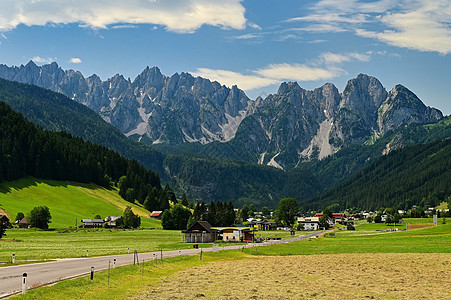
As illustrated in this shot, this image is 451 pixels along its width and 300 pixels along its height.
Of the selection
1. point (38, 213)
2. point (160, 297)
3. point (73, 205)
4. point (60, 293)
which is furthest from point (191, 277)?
point (73, 205)

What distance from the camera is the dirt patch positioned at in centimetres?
3466

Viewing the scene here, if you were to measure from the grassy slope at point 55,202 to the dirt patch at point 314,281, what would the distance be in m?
116

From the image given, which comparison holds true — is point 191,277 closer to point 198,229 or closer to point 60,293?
point 60,293

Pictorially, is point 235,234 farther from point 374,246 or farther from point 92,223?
point 92,223

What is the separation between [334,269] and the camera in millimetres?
51656

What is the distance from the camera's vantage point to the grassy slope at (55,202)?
158125mm

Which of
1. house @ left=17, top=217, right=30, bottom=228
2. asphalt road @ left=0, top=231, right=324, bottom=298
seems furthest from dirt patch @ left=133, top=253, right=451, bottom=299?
house @ left=17, top=217, right=30, bottom=228

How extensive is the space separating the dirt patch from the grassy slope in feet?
382

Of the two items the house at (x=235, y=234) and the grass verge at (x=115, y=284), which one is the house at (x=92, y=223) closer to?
the house at (x=235, y=234)

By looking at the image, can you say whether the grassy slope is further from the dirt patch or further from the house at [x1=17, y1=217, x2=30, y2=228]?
the dirt patch

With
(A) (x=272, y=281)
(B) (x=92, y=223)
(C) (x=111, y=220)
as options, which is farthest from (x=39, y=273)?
(C) (x=111, y=220)

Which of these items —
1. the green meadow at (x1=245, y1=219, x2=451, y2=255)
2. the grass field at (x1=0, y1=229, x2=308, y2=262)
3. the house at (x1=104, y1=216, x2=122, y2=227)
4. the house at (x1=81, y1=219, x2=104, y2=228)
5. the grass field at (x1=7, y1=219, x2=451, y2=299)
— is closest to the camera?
the grass field at (x1=7, y1=219, x2=451, y2=299)

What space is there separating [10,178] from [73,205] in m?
29.1

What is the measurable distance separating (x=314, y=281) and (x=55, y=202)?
517ft
